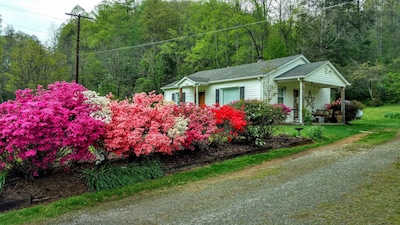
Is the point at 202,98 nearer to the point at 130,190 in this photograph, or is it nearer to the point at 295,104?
the point at 295,104

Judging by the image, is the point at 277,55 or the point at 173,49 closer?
the point at 277,55

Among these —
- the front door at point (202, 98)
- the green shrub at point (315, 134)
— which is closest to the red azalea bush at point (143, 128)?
the green shrub at point (315, 134)

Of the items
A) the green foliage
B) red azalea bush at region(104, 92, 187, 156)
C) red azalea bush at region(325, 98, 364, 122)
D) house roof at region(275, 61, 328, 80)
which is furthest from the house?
the green foliage

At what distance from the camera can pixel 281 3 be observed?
2922 centimetres

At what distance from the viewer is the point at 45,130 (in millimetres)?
4410

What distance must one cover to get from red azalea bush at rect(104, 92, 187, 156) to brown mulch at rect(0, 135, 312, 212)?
21.3 inches

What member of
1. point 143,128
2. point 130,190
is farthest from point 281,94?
point 130,190

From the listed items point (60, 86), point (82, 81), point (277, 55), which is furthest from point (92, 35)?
point (60, 86)

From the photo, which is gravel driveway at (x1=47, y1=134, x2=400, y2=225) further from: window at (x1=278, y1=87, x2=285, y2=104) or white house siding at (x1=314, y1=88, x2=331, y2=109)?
white house siding at (x1=314, y1=88, x2=331, y2=109)

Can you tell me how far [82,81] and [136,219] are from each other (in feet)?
95.5

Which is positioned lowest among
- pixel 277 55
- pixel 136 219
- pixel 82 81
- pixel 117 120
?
pixel 136 219

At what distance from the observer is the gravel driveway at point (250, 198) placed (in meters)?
3.47

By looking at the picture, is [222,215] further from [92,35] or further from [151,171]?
[92,35]

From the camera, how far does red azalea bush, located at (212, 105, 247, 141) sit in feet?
24.3
